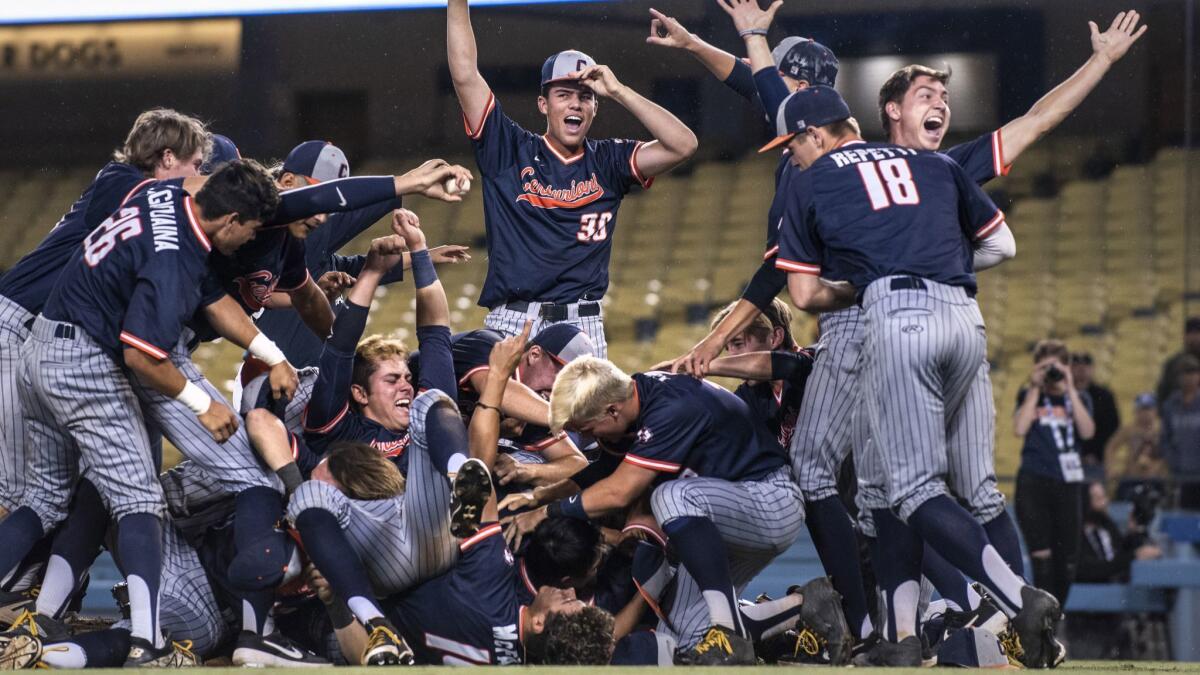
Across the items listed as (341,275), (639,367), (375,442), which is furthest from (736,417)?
(639,367)

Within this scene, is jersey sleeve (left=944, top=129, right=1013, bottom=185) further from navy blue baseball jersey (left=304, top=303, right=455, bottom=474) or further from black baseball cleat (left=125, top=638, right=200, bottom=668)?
black baseball cleat (left=125, top=638, right=200, bottom=668)

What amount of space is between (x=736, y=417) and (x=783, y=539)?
1.23 ft

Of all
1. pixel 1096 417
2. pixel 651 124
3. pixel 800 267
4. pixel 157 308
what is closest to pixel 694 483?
pixel 800 267

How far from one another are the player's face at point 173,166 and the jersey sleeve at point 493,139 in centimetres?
97

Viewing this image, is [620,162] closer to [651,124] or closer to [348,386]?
[651,124]

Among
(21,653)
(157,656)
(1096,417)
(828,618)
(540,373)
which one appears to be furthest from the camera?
(1096,417)

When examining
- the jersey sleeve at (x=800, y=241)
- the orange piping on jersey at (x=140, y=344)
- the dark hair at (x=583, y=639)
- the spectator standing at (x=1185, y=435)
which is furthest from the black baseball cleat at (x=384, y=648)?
the spectator standing at (x=1185, y=435)

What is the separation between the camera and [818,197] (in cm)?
367

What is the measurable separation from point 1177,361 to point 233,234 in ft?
21.5

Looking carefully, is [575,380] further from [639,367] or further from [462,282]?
[462,282]

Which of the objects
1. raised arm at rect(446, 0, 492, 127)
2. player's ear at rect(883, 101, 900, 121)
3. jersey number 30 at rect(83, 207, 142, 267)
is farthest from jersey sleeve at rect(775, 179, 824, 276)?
jersey number 30 at rect(83, 207, 142, 267)

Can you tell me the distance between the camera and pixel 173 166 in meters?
4.32

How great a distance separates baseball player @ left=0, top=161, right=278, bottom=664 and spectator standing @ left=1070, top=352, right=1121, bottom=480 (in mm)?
5262

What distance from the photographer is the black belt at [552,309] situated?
4711 mm
